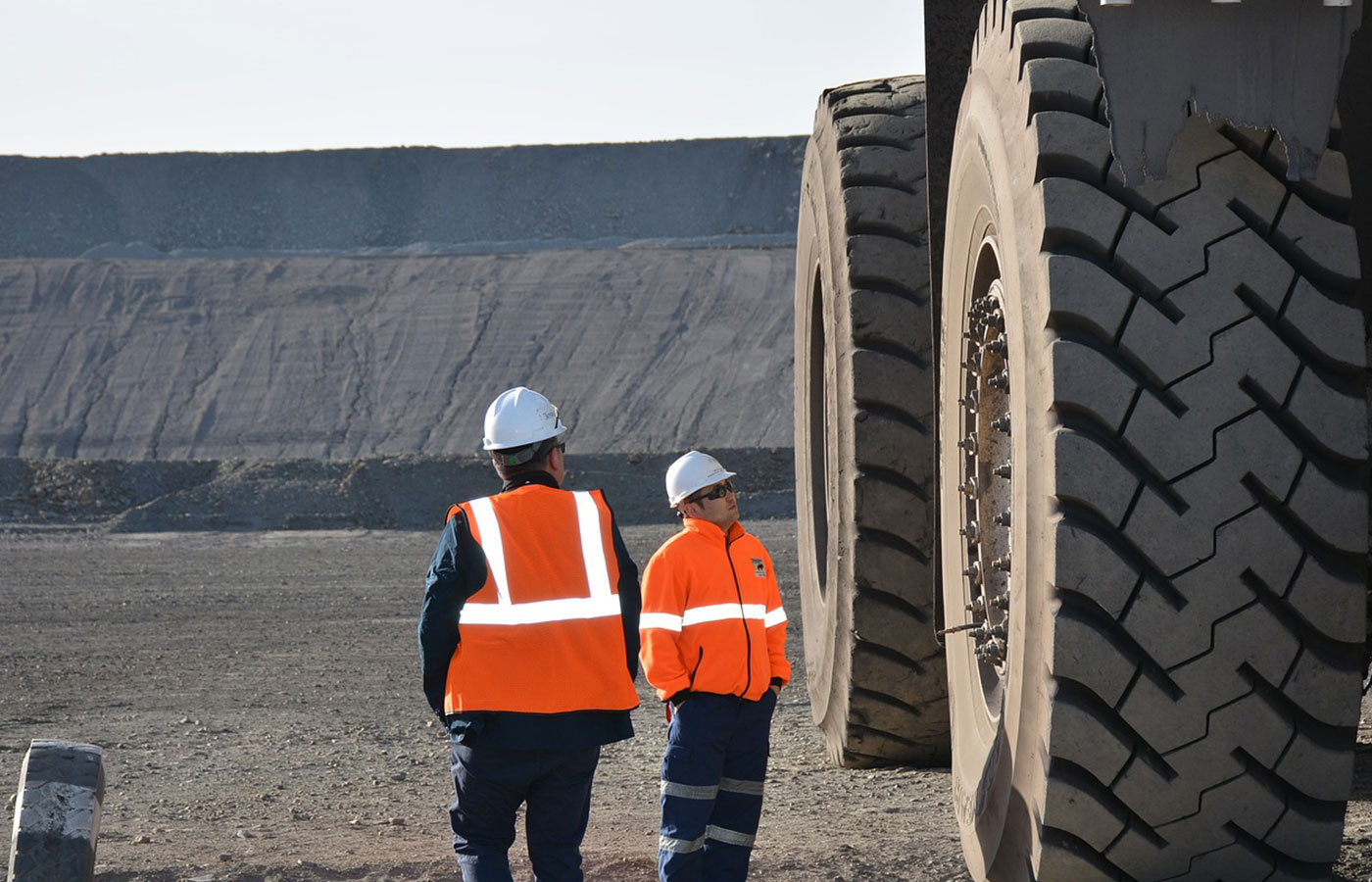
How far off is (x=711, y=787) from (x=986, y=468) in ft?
3.96

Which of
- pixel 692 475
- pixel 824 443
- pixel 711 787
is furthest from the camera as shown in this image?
pixel 824 443

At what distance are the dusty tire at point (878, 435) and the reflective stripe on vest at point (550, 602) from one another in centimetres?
157

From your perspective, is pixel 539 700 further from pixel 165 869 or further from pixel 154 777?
pixel 154 777

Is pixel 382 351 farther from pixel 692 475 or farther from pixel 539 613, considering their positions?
pixel 539 613

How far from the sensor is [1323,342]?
2818 millimetres

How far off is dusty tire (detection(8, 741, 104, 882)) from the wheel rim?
2.56 m

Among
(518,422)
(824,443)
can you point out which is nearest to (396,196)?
(824,443)

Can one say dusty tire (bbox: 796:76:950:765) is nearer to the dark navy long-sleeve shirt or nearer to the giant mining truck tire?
the dark navy long-sleeve shirt

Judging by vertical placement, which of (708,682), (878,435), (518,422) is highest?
(878,435)

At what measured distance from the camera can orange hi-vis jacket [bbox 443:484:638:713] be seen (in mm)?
3924

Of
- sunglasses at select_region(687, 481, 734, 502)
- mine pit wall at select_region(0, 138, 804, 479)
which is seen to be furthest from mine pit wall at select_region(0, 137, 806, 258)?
sunglasses at select_region(687, 481, 734, 502)

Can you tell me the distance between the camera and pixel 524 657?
Answer: 155 inches

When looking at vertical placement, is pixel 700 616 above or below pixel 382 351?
below

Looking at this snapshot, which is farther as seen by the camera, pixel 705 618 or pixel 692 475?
pixel 692 475
